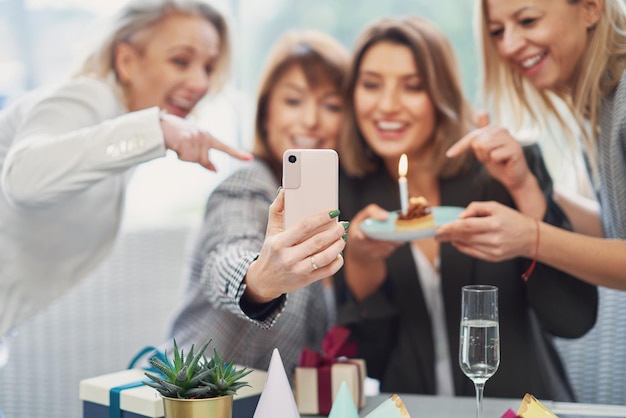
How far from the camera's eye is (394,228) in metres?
1.81

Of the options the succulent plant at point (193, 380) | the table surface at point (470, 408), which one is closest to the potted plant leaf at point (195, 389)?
the succulent plant at point (193, 380)

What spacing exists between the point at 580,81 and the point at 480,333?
83cm

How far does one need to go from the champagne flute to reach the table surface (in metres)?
0.31

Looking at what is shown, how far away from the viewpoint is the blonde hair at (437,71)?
2.10m

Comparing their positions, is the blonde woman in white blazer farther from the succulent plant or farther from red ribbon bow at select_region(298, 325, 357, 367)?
the succulent plant

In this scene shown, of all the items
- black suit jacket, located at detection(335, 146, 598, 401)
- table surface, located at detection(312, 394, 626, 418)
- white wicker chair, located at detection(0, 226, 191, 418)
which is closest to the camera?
table surface, located at detection(312, 394, 626, 418)

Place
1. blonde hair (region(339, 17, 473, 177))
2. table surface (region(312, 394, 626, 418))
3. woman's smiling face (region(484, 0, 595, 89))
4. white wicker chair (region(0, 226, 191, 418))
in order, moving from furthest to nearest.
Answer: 1. white wicker chair (region(0, 226, 191, 418))
2. blonde hair (region(339, 17, 473, 177))
3. woman's smiling face (region(484, 0, 595, 89))
4. table surface (region(312, 394, 626, 418))

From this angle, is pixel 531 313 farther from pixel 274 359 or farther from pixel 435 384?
pixel 274 359

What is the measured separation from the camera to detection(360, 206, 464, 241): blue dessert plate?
5.71ft

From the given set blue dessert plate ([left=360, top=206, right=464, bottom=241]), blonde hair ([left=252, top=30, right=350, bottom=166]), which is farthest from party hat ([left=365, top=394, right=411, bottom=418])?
blonde hair ([left=252, top=30, right=350, bottom=166])

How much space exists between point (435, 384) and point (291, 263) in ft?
3.23

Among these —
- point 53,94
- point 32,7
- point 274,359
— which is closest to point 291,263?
point 274,359

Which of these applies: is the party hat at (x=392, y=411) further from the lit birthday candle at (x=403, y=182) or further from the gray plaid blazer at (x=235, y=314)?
the gray plaid blazer at (x=235, y=314)

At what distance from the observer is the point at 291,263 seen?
1.28 meters
